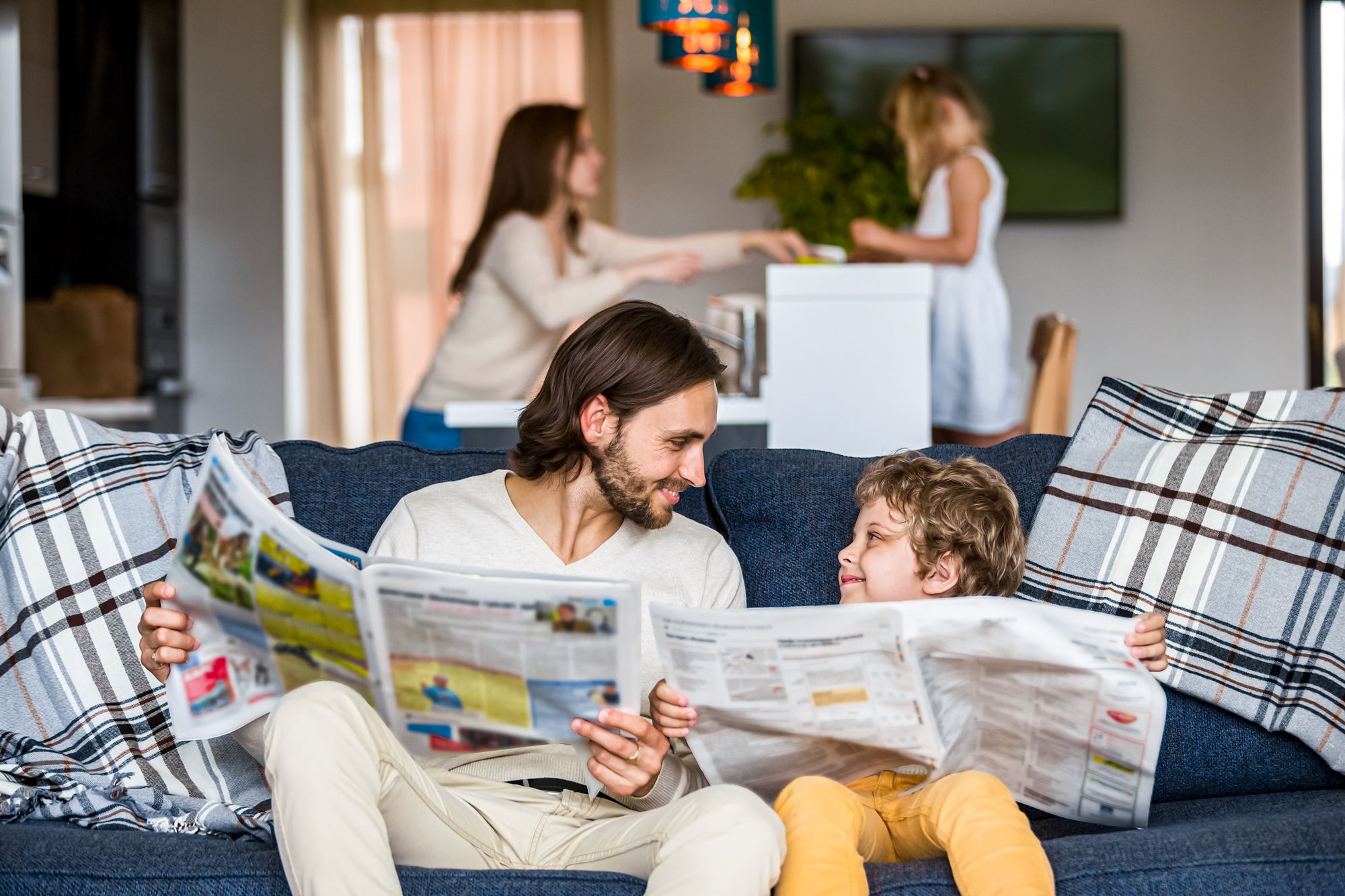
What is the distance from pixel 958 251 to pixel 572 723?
2.44 meters

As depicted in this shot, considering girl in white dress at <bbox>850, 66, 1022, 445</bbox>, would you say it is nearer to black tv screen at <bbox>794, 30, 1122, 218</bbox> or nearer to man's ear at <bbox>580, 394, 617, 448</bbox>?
black tv screen at <bbox>794, 30, 1122, 218</bbox>

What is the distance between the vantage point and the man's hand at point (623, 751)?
1249 mm

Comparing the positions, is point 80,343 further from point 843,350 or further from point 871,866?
point 871,866

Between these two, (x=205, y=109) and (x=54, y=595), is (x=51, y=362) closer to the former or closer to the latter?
(x=205, y=109)

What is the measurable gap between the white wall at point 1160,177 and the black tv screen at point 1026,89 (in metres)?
0.11

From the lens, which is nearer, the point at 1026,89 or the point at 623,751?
the point at 623,751

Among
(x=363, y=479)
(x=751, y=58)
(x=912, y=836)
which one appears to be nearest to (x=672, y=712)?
(x=912, y=836)

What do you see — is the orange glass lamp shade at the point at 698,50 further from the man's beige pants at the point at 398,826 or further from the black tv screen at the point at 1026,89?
the man's beige pants at the point at 398,826

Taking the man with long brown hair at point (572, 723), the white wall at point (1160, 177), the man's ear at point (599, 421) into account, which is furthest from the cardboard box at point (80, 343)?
the man's ear at point (599, 421)

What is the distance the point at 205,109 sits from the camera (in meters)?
5.46

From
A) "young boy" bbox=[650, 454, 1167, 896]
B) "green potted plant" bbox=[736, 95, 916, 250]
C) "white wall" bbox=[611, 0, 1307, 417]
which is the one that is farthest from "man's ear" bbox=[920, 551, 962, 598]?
"white wall" bbox=[611, 0, 1307, 417]

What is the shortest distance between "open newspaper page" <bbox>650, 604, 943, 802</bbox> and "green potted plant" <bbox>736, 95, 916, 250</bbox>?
2708 millimetres

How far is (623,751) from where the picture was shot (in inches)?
50.3

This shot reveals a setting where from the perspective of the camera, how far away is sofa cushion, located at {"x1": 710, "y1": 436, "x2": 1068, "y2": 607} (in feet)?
5.62
